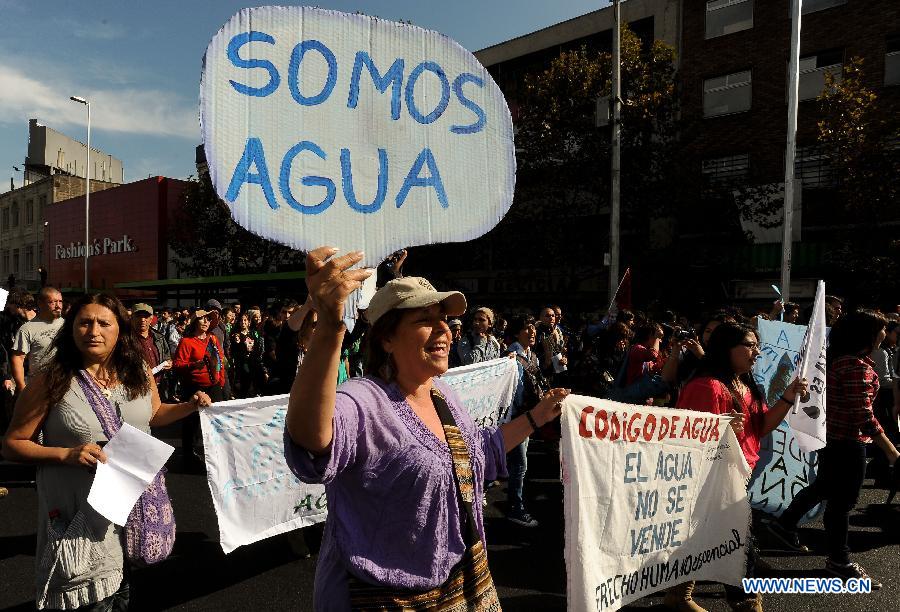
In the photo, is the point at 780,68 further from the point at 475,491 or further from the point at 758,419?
the point at 475,491

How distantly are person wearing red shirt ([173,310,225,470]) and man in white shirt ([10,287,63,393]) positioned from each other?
1.16 meters

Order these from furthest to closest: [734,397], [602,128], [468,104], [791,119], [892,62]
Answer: [892,62] < [602,128] < [791,119] < [734,397] < [468,104]

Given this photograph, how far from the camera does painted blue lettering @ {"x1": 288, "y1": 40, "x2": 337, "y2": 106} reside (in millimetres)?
1642

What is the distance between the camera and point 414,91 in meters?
1.84

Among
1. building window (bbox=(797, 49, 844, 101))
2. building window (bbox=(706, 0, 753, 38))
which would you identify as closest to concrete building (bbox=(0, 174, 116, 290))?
building window (bbox=(706, 0, 753, 38))

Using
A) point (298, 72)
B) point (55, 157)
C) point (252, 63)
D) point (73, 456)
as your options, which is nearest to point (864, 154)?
point (298, 72)

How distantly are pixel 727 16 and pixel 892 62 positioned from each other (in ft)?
16.6

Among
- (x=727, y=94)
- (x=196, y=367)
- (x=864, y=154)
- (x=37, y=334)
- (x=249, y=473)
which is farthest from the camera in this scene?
(x=727, y=94)

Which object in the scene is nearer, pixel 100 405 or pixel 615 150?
pixel 100 405

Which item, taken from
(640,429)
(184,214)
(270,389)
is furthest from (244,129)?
(184,214)

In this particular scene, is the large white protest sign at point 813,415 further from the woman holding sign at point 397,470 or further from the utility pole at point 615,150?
the utility pole at point 615,150

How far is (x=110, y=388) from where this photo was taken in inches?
94.5

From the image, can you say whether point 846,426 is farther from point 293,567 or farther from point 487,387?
point 293,567

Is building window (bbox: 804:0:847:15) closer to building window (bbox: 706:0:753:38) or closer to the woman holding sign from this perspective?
building window (bbox: 706:0:753:38)
